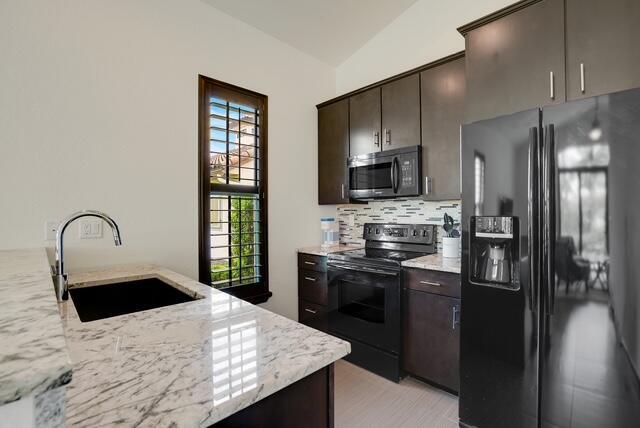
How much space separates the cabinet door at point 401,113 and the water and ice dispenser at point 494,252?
990mm

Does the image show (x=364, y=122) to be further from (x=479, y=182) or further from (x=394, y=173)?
(x=479, y=182)

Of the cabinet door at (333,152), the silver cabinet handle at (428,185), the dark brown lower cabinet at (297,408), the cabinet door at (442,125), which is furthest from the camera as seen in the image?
the cabinet door at (333,152)

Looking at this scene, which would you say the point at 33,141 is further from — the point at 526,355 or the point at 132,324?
the point at 526,355

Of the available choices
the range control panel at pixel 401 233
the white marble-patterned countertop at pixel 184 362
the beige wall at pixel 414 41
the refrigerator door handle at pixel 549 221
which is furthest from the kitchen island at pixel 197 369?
the beige wall at pixel 414 41

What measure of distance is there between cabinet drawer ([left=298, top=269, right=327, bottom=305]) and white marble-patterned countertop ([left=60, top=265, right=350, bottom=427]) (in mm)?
1708

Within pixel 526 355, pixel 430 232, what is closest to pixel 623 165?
pixel 526 355

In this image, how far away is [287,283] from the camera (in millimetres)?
2889

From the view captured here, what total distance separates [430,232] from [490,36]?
4.67 feet

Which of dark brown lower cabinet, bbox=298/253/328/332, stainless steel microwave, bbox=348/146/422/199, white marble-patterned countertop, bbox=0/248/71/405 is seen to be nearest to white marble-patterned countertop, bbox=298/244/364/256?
dark brown lower cabinet, bbox=298/253/328/332

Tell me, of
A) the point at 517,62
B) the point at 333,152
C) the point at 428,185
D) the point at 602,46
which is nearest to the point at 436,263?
the point at 428,185

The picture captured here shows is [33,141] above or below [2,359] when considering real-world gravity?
above

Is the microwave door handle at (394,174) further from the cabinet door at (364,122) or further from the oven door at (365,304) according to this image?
the oven door at (365,304)

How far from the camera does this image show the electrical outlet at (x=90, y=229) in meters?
1.82

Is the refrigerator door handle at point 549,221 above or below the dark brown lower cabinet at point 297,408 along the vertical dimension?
above
